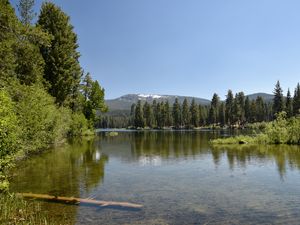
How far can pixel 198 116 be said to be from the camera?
145 m

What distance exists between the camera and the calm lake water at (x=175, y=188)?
1112 cm

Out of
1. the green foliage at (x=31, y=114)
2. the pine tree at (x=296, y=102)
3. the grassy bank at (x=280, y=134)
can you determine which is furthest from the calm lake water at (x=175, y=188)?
the pine tree at (x=296, y=102)

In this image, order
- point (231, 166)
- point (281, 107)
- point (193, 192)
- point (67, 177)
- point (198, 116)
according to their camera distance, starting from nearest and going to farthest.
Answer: point (193, 192), point (67, 177), point (231, 166), point (281, 107), point (198, 116)

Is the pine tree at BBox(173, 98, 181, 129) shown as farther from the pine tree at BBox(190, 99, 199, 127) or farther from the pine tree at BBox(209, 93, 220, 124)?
the pine tree at BBox(209, 93, 220, 124)

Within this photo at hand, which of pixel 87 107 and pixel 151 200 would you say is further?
pixel 87 107

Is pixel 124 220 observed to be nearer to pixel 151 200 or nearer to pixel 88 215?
pixel 88 215

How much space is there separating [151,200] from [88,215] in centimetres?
337

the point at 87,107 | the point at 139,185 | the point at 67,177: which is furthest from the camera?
the point at 87,107

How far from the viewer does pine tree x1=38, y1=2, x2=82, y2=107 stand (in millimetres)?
Answer: 40906

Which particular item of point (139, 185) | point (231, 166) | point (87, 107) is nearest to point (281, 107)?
A: point (87, 107)

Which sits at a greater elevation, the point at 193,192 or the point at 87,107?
the point at 87,107

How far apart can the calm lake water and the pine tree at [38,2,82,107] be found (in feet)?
56.5

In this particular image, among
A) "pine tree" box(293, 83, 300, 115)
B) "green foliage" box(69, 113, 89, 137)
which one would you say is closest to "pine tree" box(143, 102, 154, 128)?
"pine tree" box(293, 83, 300, 115)

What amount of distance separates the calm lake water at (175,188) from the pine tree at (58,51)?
56.5ft
